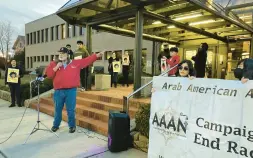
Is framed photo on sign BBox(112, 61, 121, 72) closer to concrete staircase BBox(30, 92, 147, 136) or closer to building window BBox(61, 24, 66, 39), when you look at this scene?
concrete staircase BBox(30, 92, 147, 136)

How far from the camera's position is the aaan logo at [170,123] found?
2907 mm

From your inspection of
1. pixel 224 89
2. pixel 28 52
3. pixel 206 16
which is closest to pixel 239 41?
pixel 206 16

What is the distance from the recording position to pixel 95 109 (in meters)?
6.43

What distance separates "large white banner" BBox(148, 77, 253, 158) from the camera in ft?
7.90

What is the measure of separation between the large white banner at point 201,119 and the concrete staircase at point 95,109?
2213 mm

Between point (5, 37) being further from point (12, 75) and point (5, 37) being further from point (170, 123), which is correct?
point (170, 123)

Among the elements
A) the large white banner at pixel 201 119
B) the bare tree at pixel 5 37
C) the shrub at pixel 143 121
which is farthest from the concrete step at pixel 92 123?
the bare tree at pixel 5 37

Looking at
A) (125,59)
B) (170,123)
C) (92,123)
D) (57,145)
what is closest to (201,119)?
(170,123)

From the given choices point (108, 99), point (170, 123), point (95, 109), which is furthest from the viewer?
point (108, 99)

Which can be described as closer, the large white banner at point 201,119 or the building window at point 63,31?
the large white banner at point 201,119

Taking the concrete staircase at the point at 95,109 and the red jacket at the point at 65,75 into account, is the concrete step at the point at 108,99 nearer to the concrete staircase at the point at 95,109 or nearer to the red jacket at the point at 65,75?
the concrete staircase at the point at 95,109

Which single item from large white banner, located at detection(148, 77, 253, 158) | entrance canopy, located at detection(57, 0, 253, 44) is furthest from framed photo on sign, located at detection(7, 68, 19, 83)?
large white banner, located at detection(148, 77, 253, 158)

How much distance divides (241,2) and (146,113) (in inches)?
328

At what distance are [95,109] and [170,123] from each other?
12.2ft
